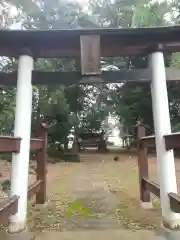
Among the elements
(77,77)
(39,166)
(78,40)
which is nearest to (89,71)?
(77,77)

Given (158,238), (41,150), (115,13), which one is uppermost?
(115,13)

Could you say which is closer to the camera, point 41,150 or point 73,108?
point 41,150

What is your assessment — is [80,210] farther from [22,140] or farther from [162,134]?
[162,134]

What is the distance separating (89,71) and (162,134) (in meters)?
0.95

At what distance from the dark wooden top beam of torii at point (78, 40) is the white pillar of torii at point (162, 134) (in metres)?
0.14

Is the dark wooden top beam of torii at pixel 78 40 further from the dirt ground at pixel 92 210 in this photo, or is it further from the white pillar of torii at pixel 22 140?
the dirt ground at pixel 92 210

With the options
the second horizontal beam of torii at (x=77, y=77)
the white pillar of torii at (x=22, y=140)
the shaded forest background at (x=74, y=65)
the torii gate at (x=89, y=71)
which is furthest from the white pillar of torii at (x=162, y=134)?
the shaded forest background at (x=74, y=65)

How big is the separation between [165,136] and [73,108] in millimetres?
11492

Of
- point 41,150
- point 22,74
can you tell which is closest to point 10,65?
point 41,150

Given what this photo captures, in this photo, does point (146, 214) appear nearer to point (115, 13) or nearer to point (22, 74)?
point (22, 74)

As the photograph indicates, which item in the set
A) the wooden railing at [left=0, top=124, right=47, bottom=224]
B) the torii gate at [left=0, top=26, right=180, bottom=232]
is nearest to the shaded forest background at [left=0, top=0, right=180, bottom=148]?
the wooden railing at [left=0, top=124, right=47, bottom=224]

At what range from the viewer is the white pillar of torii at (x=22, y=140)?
2.61 meters

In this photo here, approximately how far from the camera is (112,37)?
8.93 feet

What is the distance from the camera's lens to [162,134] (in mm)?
2707
